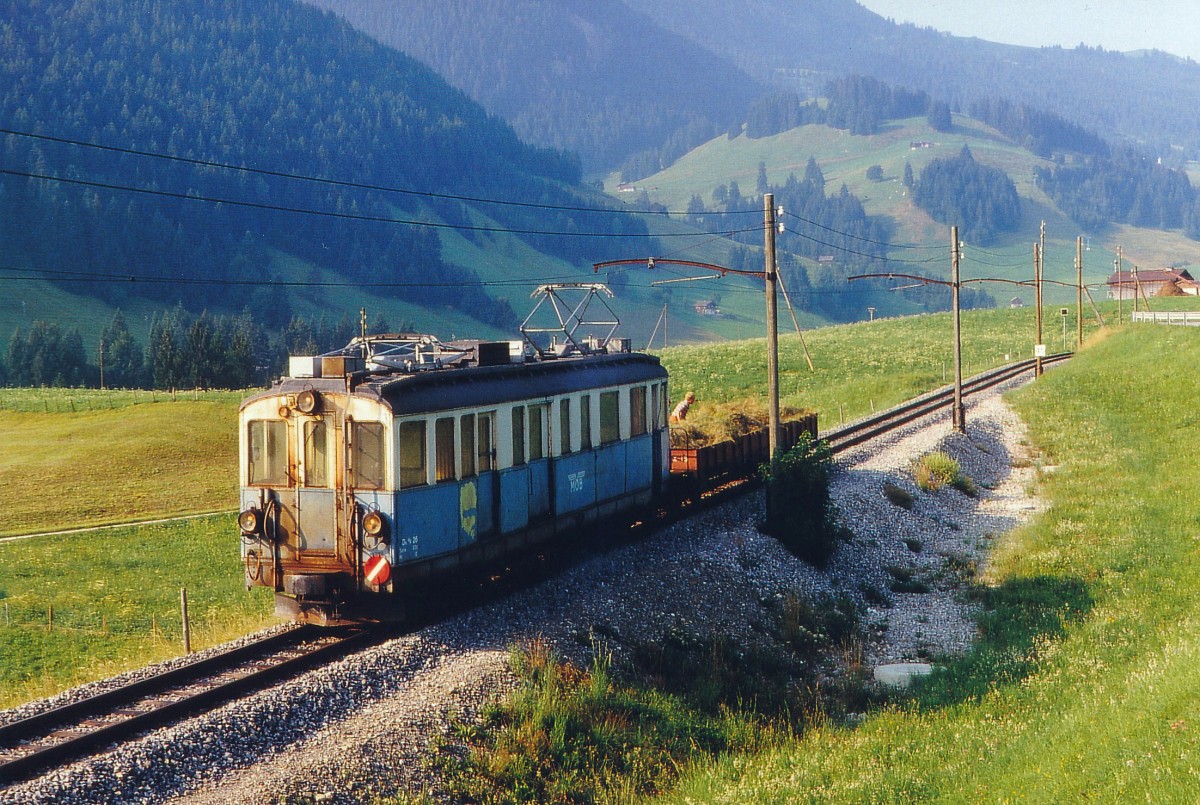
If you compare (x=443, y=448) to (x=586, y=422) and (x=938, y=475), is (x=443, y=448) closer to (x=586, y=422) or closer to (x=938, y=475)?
(x=586, y=422)

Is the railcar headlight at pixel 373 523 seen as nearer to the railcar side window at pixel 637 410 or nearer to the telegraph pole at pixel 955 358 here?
the railcar side window at pixel 637 410

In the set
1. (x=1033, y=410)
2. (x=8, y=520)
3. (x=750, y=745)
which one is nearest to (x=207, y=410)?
(x=8, y=520)

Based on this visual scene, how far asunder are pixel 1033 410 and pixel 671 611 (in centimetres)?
3606

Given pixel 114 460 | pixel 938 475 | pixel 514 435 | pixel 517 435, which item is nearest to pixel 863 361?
pixel 938 475

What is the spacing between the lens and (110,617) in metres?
32.0

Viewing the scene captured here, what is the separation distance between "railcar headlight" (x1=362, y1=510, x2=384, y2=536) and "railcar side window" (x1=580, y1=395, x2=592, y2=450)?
6.26 metres

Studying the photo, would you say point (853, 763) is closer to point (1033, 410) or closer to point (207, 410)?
point (1033, 410)

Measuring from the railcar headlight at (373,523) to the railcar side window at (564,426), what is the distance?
526 centimetres

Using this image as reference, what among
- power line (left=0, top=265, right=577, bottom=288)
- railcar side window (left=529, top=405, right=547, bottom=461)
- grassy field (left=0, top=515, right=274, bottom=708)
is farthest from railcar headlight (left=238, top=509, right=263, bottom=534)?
power line (left=0, top=265, right=577, bottom=288)

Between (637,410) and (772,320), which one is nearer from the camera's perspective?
(637,410)

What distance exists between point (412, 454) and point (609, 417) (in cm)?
710

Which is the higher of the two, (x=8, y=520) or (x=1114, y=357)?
(x=1114, y=357)

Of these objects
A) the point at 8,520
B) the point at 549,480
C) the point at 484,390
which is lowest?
the point at 8,520

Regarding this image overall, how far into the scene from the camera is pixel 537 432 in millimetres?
20688
